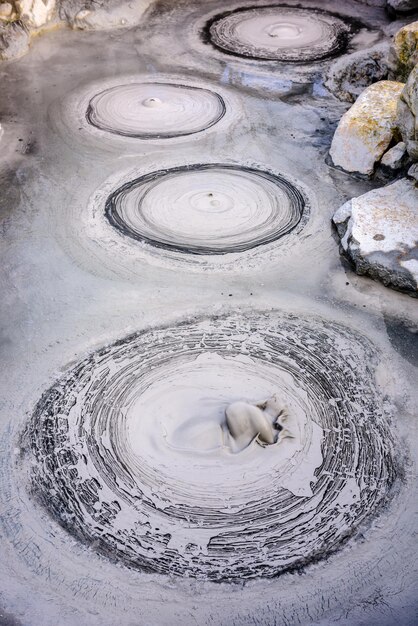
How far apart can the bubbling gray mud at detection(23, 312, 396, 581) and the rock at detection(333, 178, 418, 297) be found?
46cm

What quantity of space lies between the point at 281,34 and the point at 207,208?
289cm

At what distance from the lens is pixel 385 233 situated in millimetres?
3549

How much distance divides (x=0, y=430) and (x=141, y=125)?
8.99ft

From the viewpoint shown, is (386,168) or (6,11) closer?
(386,168)

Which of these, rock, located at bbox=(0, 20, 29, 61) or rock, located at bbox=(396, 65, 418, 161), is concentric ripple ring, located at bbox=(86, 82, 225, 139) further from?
rock, located at bbox=(396, 65, 418, 161)

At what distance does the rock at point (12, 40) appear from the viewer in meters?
5.55

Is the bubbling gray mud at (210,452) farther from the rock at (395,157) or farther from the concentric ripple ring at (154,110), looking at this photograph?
the concentric ripple ring at (154,110)

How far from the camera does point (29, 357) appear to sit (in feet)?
10.0

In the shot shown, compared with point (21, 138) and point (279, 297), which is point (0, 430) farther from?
point (21, 138)

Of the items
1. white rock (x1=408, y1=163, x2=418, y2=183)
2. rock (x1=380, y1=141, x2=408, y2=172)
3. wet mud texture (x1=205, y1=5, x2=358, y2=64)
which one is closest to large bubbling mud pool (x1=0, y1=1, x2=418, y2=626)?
rock (x1=380, y1=141, x2=408, y2=172)

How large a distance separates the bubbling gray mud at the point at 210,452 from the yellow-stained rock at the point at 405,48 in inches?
93.6

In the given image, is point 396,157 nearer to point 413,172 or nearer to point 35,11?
point 413,172

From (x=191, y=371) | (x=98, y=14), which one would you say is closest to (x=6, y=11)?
(x=98, y=14)

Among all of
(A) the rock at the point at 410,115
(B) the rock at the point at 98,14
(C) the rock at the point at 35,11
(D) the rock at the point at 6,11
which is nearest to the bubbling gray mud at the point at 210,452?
(A) the rock at the point at 410,115
